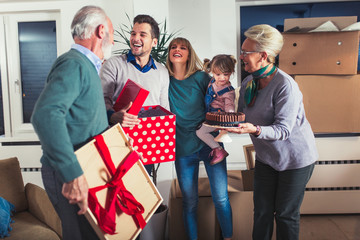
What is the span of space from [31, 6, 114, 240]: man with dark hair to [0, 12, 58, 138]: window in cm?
230

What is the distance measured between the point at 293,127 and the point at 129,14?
2.06 meters

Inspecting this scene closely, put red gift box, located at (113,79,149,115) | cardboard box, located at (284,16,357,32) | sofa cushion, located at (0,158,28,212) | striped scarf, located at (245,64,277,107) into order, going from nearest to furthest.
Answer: red gift box, located at (113,79,149,115)
striped scarf, located at (245,64,277,107)
sofa cushion, located at (0,158,28,212)
cardboard box, located at (284,16,357,32)

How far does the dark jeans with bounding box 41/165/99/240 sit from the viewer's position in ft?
3.79

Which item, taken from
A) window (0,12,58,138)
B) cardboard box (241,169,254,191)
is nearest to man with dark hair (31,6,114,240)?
cardboard box (241,169,254,191)

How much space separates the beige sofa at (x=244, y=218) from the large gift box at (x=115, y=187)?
1052mm

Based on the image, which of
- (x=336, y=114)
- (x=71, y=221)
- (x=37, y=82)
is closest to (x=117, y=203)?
(x=71, y=221)

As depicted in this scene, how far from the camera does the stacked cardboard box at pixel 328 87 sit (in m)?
2.44

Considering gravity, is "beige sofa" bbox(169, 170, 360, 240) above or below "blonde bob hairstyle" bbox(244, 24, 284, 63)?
below

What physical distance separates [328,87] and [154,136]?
65.6 inches

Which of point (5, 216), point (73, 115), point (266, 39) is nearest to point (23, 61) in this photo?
point (5, 216)

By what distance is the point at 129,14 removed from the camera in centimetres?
302

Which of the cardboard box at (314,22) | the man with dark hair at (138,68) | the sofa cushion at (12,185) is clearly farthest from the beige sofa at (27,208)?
the cardboard box at (314,22)

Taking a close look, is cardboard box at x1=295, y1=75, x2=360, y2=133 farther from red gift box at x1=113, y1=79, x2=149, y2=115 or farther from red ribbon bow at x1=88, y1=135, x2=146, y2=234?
red ribbon bow at x1=88, y1=135, x2=146, y2=234

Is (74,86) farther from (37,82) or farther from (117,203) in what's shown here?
(37,82)
